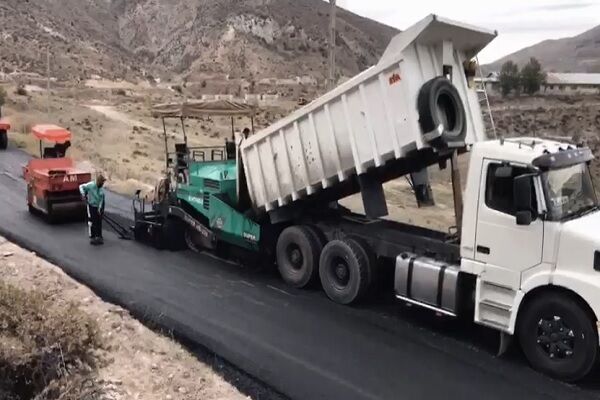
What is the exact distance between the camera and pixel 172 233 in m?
12.0

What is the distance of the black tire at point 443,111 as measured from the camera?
7836mm

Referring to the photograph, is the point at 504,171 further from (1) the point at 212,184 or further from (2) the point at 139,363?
(1) the point at 212,184

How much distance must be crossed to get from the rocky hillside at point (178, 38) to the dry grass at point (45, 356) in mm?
71922

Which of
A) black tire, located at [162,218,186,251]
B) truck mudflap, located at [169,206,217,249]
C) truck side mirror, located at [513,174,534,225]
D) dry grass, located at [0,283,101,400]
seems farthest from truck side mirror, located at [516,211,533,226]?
black tire, located at [162,218,186,251]

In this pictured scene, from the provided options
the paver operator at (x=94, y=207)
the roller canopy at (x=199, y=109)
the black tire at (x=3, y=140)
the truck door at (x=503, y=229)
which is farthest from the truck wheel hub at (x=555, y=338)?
the black tire at (x=3, y=140)

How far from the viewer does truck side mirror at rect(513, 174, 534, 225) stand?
6773mm

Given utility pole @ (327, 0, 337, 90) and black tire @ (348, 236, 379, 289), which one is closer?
black tire @ (348, 236, 379, 289)

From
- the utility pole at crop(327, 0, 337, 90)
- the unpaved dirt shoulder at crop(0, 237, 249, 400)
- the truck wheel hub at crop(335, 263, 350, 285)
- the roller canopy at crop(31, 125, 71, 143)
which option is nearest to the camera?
the unpaved dirt shoulder at crop(0, 237, 249, 400)

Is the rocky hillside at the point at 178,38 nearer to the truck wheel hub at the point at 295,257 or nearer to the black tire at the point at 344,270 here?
the truck wheel hub at the point at 295,257

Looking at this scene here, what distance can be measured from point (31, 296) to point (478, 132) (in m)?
6.26

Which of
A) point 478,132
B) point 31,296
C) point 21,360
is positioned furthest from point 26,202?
point 478,132

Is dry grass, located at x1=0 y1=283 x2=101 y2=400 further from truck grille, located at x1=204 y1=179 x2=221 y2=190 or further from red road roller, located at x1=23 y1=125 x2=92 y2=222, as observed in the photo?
red road roller, located at x1=23 y1=125 x2=92 y2=222

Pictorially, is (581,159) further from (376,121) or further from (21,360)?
(21,360)

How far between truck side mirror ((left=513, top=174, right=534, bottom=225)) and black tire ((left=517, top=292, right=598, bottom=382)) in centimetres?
85
